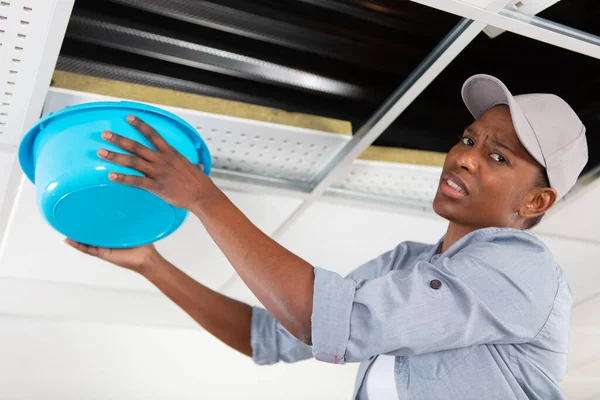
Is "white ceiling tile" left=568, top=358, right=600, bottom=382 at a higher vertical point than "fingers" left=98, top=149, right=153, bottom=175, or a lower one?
lower

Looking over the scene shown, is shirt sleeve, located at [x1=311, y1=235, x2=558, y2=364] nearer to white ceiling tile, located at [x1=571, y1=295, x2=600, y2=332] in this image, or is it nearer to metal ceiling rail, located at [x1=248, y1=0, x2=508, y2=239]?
metal ceiling rail, located at [x1=248, y1=0, x2=508, y2=239]

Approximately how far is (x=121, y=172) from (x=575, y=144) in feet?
3.09

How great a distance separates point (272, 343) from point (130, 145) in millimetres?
757

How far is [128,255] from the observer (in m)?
1.55

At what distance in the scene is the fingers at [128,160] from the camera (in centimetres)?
115

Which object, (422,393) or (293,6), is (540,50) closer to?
(293,6)

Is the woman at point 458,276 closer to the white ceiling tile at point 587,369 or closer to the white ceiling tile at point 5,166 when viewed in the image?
the white ceiling tile at point 5,166

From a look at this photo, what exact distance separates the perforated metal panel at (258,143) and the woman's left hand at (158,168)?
357 mm

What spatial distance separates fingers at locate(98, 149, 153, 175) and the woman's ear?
813 millimetres

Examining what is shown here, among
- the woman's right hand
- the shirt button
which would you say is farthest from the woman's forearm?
the woman's right hand

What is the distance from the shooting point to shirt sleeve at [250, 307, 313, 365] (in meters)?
1.72

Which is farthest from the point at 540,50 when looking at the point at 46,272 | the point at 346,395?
the point at 346,395

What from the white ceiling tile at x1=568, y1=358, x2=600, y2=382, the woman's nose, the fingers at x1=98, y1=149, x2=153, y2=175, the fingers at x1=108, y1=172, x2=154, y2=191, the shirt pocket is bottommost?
the white ceiling tile at x1=568, y1=358, x2=600, y2=382

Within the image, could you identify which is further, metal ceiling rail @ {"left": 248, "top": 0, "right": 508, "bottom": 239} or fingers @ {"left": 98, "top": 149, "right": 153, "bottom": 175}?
metal ceiling rail @ {"left": 248, "top": 0, "right": 508, "bottom": 239}
